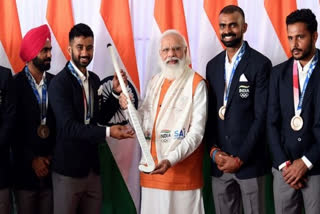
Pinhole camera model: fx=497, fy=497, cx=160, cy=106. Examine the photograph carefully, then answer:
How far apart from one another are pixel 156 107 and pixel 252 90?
0.66 m

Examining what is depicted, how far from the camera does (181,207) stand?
10.9 ft

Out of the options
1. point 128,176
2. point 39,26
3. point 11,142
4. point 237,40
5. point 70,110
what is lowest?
point 128,176

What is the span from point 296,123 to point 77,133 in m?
1.39

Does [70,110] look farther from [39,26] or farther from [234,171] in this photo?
[234,171]

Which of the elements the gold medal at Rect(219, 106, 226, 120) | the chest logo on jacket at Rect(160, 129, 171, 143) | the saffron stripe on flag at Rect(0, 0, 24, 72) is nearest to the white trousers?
the chest logo on jacket at Rect(160, 129, 171, 143)

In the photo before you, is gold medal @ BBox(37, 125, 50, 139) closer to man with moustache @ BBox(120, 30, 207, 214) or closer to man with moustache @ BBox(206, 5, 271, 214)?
man with moustache @ BBox(120, 30, 207, 214)

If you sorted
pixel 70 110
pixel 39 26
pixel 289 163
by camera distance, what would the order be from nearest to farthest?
pixel 289 163
pixel 70 110
pixel 39 26

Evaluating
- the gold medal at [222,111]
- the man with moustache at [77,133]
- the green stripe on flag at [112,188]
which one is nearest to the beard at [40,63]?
the man with moustache at [77,133]

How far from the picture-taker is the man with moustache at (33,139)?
3.44 metres

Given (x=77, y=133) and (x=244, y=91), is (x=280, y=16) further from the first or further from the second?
(x=77, y=133)

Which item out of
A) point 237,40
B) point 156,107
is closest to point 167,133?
point 156,107

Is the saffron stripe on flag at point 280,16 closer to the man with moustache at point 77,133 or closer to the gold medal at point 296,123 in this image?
the gold medal at point 296,123

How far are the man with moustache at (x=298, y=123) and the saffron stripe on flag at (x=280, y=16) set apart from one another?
693 mm

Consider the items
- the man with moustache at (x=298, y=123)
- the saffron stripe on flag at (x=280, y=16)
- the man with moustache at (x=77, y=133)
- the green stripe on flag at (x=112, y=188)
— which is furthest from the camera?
the green stripe on flag at (x=112, y=188)
